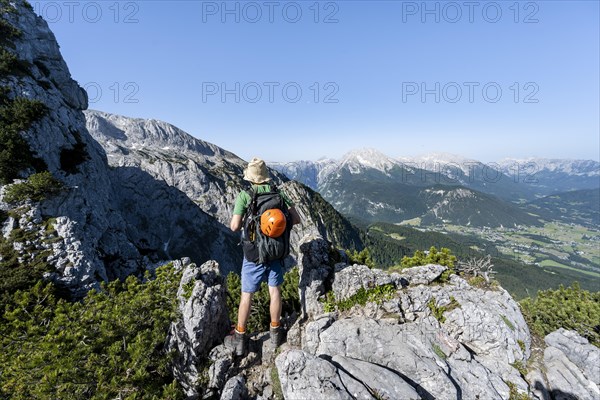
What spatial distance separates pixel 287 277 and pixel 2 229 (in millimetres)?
22523

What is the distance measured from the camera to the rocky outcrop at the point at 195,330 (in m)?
8.85

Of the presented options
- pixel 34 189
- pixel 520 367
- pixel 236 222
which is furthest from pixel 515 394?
pixel 34 189

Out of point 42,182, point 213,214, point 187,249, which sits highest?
point 42,182

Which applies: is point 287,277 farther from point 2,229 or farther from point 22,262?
point 2,229

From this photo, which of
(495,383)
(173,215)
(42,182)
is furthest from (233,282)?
(173,215)

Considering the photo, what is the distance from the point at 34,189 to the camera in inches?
952

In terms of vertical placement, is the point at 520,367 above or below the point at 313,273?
below

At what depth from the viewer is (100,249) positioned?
25.9 meters

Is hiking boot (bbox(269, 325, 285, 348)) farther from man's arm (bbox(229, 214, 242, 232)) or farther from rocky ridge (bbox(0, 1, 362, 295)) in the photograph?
rocky ridge (bbox(0, 1, 362, 295))

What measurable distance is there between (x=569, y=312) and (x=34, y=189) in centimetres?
5132

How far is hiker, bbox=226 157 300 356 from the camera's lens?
8.46 m

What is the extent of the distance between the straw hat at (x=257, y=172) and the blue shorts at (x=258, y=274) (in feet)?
9.36

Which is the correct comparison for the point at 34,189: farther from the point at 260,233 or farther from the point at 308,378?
the point at 308,378

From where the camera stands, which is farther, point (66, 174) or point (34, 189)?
point (66, 174)
